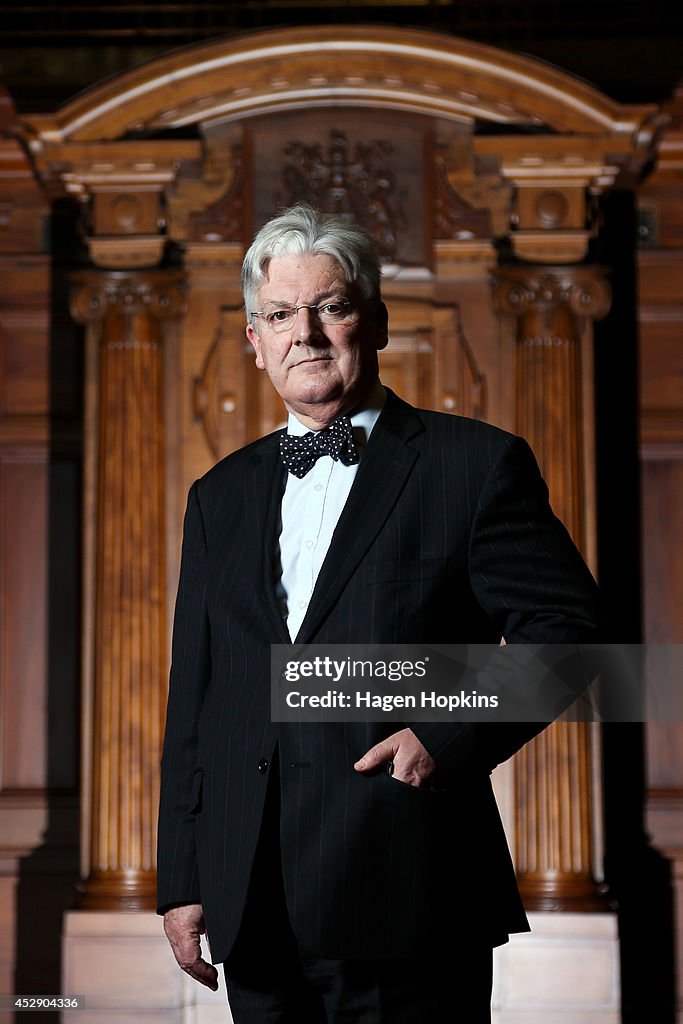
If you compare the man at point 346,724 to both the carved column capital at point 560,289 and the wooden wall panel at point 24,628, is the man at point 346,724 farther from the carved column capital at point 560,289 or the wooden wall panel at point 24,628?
the wooden wall panel at point 24,628

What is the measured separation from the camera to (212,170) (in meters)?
4.01

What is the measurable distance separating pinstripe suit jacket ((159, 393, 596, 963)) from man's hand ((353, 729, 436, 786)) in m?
0.02

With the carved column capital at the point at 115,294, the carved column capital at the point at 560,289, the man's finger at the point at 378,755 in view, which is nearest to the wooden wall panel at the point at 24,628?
the carved column capital at the point at 115,294

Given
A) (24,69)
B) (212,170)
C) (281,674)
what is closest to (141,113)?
(212,170)

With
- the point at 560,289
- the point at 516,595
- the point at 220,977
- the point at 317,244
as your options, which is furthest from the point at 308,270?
the point at 220,977

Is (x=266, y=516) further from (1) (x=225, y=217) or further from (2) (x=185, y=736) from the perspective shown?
(1) (x=225, y=217)

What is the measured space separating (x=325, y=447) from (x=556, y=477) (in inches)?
88.0

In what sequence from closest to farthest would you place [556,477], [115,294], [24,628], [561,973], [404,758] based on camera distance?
[404,758]
[561,973]
[556,477]
[115,294]
[24,628]

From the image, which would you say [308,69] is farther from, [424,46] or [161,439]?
[161,439]

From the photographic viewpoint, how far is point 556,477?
3848 mm

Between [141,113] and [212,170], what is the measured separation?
26 cm

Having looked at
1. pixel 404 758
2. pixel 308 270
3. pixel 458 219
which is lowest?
pixel 404 758

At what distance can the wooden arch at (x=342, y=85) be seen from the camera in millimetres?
3818

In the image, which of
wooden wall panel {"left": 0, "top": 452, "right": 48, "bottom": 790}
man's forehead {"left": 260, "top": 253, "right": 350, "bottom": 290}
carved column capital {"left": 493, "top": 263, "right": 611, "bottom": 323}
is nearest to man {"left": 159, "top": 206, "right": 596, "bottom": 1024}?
man's forehead {"left": 260, "top": 253, "right": 350, "bottom": 290}
